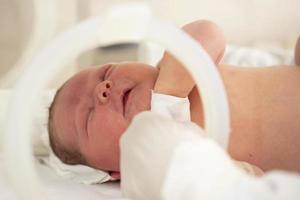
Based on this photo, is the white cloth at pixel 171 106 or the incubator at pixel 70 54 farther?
the white cloth at pixel 171 106

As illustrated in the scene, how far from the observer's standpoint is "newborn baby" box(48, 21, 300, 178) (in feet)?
3.58

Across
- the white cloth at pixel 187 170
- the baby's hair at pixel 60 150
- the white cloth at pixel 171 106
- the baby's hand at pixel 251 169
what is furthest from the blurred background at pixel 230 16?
the white cloth at pixel 187 170

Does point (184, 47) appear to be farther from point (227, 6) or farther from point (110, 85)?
point (227, 6)

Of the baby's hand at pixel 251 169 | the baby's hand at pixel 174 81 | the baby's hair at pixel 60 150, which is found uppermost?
the baby's hand at pixel 174 81

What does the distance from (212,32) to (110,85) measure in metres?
0.23

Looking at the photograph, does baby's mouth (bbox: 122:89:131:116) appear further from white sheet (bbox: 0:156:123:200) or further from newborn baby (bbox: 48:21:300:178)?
white sheet (bbox: 0:156:123:200)

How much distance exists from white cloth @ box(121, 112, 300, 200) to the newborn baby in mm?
300

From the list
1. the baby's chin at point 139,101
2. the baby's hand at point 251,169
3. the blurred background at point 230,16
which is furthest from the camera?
the blurred background at point 230,16

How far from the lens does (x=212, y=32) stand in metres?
1.14

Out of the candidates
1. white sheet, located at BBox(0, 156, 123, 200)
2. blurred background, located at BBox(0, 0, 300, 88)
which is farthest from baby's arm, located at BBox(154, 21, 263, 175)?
blurred background, located at BBox(0, 0, 300, 88)

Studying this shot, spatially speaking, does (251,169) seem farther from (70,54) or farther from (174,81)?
(70,54)

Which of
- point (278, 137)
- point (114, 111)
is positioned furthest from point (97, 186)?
point (278, 137)

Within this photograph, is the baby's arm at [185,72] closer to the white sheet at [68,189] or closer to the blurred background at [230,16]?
the white sheet at [68,189]

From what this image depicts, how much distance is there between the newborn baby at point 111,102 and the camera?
1.09m
